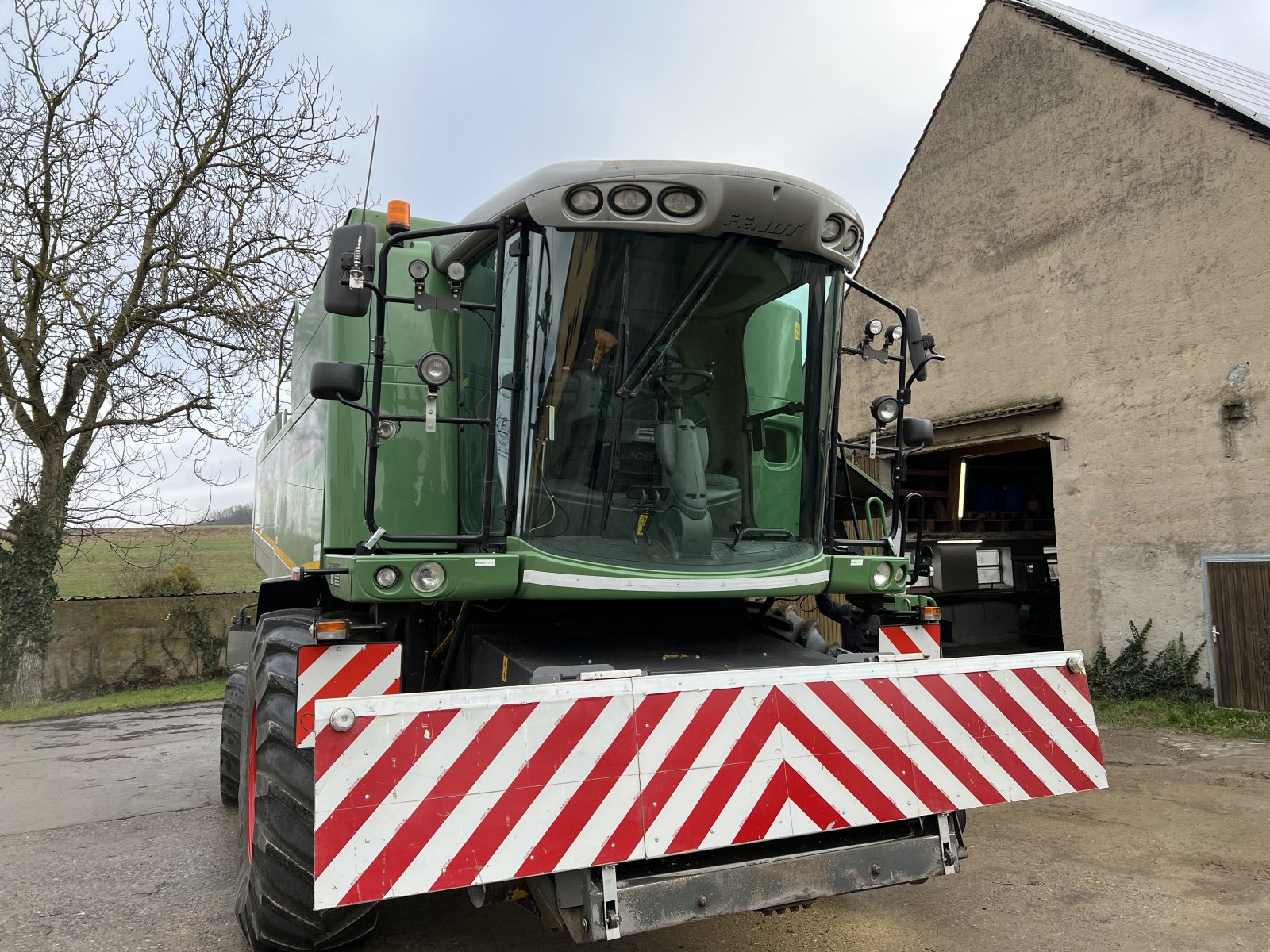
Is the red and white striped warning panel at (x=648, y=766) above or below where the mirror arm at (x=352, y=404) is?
below

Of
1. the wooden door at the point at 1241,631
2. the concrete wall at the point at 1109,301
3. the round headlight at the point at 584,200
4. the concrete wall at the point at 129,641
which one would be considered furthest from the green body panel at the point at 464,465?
the concrete wall at the point at 129,641

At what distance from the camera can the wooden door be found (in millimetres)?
8273

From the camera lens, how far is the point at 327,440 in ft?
13.1

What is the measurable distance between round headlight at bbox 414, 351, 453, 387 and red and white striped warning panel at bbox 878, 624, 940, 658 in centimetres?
243

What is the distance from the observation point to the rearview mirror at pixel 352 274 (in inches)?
123

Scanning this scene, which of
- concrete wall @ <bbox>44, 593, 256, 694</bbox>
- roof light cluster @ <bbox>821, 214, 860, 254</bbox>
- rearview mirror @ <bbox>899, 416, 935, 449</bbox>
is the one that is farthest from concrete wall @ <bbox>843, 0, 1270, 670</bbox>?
concrete wall @ <bbox>44, 593, 256, 694</bbox>

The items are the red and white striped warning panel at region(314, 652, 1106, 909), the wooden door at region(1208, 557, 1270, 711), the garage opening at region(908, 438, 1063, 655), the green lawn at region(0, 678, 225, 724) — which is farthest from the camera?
the garage opening at region(908, 438, 1063, 655)

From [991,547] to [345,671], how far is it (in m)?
11.9

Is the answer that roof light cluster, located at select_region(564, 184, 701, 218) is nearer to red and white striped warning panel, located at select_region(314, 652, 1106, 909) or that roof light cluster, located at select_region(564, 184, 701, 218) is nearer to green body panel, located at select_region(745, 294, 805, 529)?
green body panel, located at select_region(745, 294, 805, 529)

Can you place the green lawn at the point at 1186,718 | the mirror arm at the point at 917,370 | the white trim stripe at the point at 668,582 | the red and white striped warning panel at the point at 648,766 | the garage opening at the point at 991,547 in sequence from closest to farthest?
the red and white striped warning panel at the point at 648,766, the white trim stripe at the point at 668,582, the mirror arm at the point at 917,370, the green lawn at the point at 1186,718, the garage opening at the point at 991,547

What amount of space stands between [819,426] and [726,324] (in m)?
0.66

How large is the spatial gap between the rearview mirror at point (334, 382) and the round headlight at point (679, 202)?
1.26 metres

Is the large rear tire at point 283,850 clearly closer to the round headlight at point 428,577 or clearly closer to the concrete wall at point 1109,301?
the round headlight at point 428,577

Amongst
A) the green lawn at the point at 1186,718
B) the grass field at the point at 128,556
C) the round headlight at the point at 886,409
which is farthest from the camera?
the grass field at the point at 128,556
